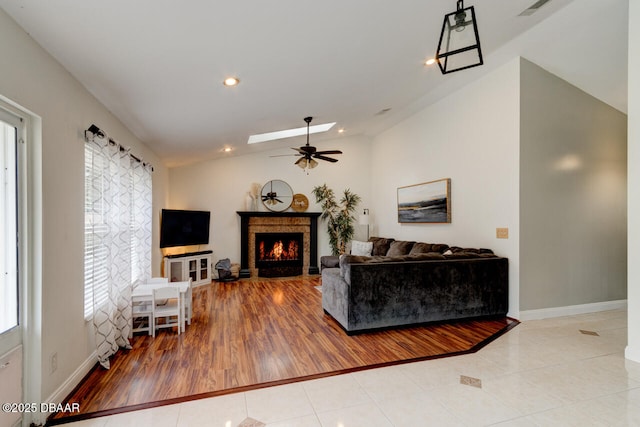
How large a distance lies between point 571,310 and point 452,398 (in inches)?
125

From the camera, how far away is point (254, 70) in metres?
2.86

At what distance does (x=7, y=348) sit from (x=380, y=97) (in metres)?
4.90

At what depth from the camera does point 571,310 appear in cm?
420

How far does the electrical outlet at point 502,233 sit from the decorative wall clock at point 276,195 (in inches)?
183

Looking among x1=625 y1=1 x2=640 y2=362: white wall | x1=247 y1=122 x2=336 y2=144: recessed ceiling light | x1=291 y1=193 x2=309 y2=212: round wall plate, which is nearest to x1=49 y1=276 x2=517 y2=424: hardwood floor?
x1=625 y1=1 x2=640 y2=362: white wall

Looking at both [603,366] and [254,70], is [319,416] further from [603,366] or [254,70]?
[254,70]

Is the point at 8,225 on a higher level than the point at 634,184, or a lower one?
lower

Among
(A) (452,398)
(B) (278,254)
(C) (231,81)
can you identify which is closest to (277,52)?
(C) (231,81)

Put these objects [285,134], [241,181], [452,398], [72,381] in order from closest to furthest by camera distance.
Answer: [452,398], [72,381], [285,134], [241,181]

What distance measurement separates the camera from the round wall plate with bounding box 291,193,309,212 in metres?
7.54

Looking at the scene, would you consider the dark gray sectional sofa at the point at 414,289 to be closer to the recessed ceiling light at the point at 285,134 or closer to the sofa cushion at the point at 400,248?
the sofa cushion at the point at 400,248

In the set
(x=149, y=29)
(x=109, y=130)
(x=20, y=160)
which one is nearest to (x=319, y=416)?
(x=20, y=160)

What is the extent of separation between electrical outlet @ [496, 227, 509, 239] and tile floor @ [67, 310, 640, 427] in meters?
1.54

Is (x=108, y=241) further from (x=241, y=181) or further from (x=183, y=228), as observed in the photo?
(x=241, y=181)
